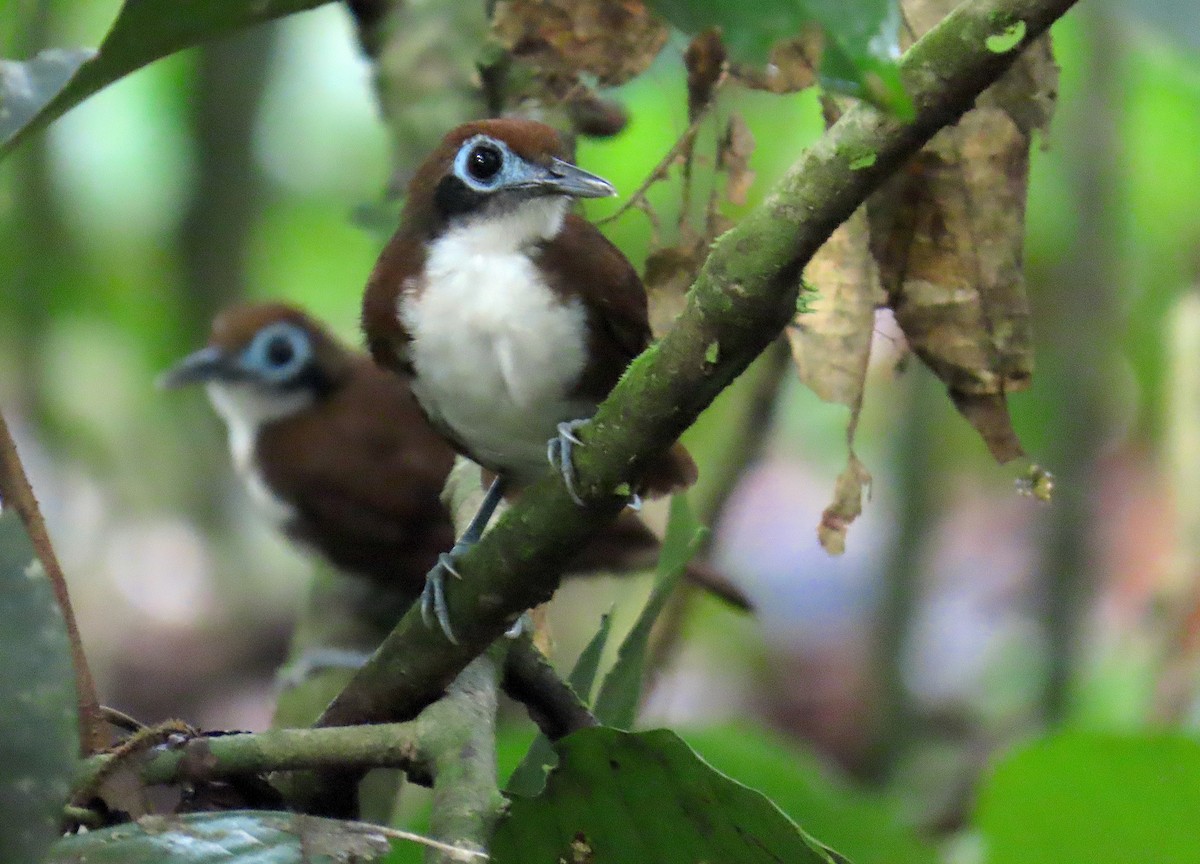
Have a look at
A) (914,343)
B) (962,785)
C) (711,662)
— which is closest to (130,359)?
(711,662)

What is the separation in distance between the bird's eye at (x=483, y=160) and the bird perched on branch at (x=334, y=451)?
1442mm

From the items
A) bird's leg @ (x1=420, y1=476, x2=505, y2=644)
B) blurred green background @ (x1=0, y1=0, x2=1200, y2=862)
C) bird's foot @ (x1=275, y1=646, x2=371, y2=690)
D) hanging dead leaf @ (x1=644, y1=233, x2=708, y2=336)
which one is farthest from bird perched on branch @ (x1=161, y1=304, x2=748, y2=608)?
hanging dead leaf @ (x1=644, y1=233, x2=708, y2=336)

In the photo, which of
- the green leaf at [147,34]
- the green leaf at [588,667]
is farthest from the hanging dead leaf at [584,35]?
the green leaf at [147,34]

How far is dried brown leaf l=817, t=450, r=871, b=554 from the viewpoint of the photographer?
1.50m

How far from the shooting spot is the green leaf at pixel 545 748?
1.38 metres

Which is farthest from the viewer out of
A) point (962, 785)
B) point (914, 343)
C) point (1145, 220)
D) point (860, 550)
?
point (860, 550)

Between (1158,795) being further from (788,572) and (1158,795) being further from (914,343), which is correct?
(788,572)

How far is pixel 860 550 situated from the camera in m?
6.34

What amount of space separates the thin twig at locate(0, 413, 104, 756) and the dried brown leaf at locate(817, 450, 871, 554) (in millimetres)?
726

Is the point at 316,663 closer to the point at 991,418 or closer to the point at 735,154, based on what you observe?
the point at 735,154

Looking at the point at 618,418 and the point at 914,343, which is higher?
the point at 914,343

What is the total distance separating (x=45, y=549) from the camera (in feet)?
3.60

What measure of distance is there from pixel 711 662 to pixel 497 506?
11.8 ft

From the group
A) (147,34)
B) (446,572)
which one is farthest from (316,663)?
(147,34)
